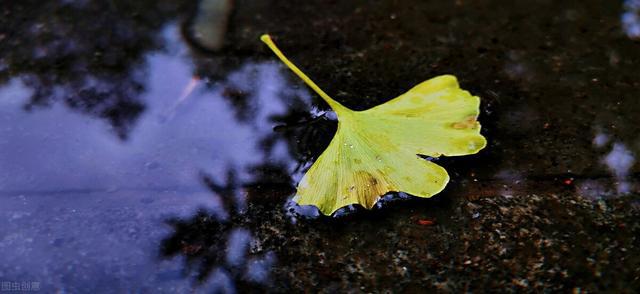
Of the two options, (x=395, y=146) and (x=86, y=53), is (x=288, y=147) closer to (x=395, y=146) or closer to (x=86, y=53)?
(x=395, y=146)

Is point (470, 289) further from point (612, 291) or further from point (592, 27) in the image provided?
point (592, 27)

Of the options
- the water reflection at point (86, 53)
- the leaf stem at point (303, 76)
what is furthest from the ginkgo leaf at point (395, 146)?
the water reflection at point (86, 53)

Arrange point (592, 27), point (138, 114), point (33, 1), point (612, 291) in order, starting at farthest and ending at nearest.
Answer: point (33, 1)
point (592, 27)
point (138, 114)
point (612, 291)

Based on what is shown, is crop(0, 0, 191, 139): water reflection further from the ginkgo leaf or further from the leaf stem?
the ginkgo leaf

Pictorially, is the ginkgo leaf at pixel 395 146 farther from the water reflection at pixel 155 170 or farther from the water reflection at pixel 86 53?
the water reflection at pixel 86 53

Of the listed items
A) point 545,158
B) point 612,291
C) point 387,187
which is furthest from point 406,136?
point 612,291
